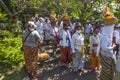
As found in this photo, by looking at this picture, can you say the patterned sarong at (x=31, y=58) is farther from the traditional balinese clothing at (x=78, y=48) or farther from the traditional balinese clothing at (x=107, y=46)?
the traditional balinese clothing at (x=107, y=46)

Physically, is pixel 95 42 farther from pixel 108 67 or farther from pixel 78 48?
pixel 108 67

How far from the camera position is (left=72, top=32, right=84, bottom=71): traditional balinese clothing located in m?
9.53

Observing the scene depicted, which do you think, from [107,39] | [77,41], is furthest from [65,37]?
[107,39]

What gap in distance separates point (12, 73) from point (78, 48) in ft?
8.13

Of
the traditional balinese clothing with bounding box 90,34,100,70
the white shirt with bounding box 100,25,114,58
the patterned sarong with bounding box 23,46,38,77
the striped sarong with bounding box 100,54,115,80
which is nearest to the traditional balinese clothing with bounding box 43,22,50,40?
the traditional balinese clothing with bounding box 90,34,100,70

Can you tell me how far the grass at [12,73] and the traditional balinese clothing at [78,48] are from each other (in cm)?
196

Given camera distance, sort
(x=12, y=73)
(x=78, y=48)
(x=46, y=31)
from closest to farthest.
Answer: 1. (x=78, y=48)
2. (x=12, y=73)
3. (x=46, y=31)

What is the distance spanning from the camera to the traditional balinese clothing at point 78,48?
953 cm

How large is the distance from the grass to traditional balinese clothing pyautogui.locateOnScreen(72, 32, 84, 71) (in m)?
1.96

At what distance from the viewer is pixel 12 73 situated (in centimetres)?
985

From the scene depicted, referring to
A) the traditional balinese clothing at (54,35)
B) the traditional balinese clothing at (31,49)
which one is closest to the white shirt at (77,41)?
the traditional balinese clothing at (31,49)

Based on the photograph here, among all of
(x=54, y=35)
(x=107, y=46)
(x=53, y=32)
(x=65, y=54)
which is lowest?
(x=65, y=54)

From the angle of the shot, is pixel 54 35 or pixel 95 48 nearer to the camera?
pixel 95 48

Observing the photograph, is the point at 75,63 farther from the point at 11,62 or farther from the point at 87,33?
the point at 87,33
